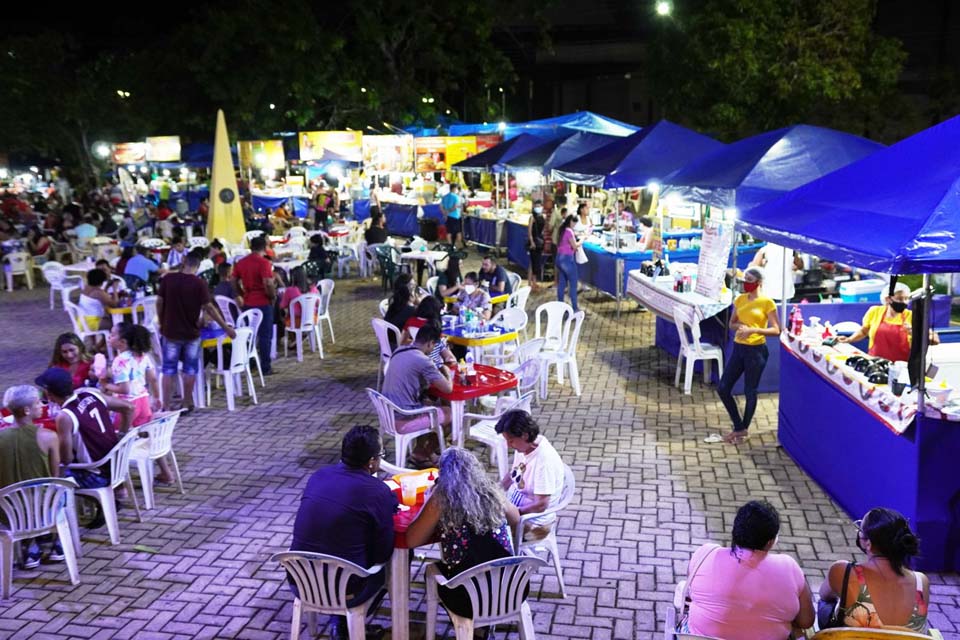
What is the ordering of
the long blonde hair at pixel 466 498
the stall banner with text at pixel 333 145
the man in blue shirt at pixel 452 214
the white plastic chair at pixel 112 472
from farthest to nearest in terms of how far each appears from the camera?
the stall banner with text at pixel 333 145 → the man in blue shirt at pixel 452 214 → the white plastic chair at pixel 112 472 → the long blonde hair at pixel 466 498

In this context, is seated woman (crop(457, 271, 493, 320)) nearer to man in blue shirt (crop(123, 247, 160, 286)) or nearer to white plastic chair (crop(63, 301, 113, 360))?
white plastic chair (crop(63, 301, 113, 360))

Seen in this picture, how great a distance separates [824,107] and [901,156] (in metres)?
20.4

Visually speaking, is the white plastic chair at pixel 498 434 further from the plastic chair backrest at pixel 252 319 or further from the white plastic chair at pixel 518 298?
the white plastic chair at pixel 518 298

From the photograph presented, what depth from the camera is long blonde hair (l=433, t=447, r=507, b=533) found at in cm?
419

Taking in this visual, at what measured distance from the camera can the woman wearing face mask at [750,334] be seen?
24.2 feet

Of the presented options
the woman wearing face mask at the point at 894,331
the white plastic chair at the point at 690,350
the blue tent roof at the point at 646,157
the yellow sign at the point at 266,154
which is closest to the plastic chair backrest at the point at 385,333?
the white plastic chair at the point at 690,350

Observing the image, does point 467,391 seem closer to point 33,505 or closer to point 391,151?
point 33,505

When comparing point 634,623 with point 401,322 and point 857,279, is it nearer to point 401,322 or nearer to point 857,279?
point 401,322

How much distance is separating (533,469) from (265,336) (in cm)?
583

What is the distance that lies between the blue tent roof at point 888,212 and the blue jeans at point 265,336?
5.46m

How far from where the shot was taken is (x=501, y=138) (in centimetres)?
2277

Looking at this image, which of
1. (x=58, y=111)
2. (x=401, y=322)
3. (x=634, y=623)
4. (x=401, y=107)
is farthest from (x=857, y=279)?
(x=58, y=111)

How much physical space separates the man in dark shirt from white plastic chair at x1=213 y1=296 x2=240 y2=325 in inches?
44.3

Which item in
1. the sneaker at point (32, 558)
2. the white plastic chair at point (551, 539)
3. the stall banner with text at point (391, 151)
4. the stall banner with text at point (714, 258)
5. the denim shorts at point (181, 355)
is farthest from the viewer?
the stall banner with text at point (391, 151)
